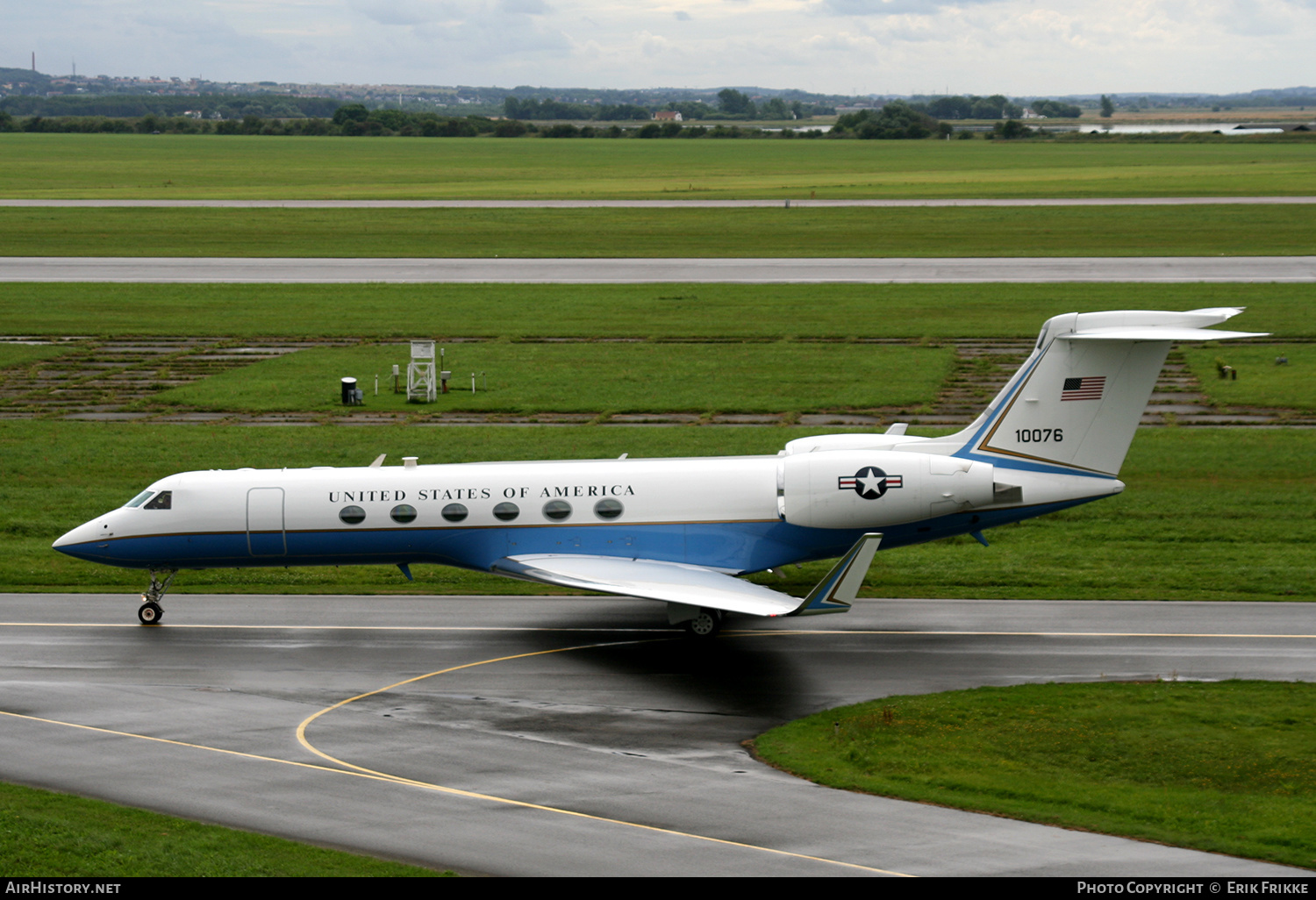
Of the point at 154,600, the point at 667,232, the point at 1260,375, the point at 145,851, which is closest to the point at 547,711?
the point at 145,851

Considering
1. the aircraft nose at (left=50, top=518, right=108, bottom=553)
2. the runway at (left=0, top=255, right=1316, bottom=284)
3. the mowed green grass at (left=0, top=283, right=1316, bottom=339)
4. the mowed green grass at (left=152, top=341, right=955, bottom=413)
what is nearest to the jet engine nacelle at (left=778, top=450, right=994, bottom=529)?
the aircraft nose at (left=50, top=518, right=108, bottom=553)

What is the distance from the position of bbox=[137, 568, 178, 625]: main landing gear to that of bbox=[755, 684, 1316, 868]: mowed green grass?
14428 millimetres

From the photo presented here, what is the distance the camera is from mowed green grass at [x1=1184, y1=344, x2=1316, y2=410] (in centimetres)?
4759

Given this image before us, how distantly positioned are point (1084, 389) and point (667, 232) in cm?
7559

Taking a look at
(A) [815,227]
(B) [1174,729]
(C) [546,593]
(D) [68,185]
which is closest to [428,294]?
(A) [815,227]

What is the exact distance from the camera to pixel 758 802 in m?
18.1

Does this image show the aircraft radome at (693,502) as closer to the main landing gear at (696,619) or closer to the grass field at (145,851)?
the main landing gear at (696,619)

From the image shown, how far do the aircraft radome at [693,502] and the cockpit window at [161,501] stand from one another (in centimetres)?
4

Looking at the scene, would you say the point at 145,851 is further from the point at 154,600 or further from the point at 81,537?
the point at 81,537

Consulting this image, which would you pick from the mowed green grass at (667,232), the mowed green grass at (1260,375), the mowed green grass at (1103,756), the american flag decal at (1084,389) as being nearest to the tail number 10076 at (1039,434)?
the american flag decal at (1084,389)

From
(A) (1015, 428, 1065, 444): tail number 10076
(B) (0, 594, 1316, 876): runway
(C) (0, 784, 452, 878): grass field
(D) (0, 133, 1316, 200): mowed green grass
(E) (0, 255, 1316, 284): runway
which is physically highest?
(D) (0, 133, 1316, 200): mowed green grass

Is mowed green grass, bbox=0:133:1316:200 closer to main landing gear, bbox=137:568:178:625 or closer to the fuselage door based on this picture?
main landing gear, bbox=137:568:178:625

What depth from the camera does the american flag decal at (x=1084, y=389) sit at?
26.1m
